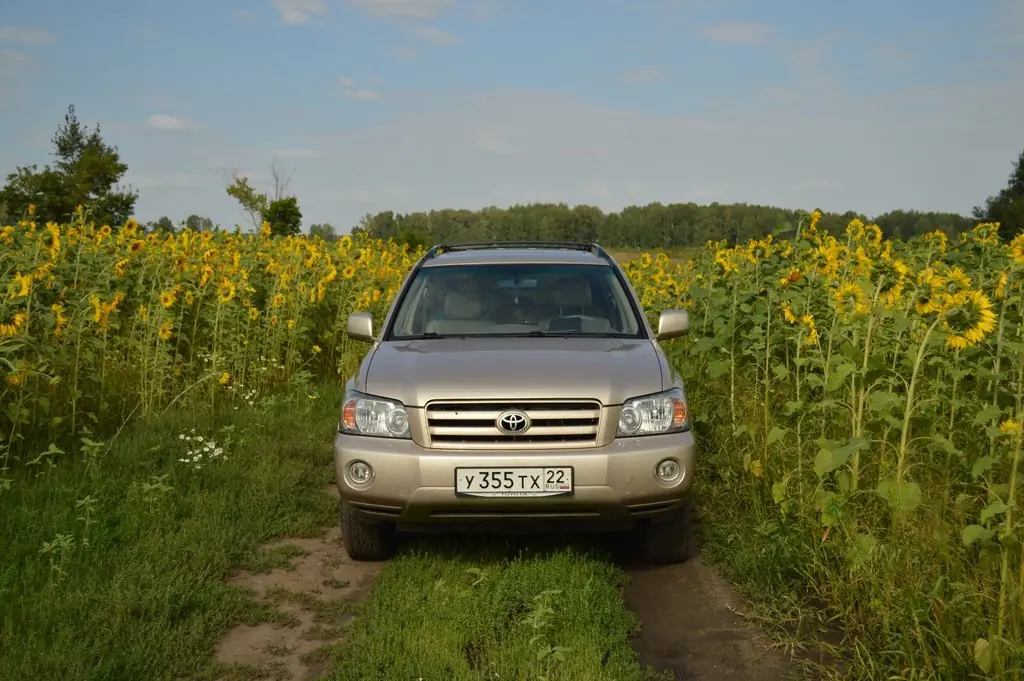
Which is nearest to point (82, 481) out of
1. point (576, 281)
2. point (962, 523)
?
point (576, 281)

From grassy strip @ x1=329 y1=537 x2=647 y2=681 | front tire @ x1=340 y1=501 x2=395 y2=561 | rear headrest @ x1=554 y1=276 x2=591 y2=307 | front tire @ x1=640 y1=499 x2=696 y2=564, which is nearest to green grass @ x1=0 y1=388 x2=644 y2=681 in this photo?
grassy strip @ x1=329 y1=537 x2=647 y2=681

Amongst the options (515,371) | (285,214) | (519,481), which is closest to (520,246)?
(515,371)

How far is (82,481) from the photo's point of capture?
5.93 meters

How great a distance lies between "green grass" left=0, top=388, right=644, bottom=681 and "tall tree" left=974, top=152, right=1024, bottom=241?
44.5 meters

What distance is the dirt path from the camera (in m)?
3.93

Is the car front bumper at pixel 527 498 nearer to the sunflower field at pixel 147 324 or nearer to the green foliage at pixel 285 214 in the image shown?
the sunflower field at pixel 147 324

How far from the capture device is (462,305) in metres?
5.92

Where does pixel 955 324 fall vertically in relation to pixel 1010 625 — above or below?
above

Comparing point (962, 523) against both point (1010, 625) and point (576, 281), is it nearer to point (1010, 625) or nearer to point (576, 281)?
point (1010, 625)

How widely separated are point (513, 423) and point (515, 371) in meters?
0.31

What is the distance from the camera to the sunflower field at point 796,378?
371 cm

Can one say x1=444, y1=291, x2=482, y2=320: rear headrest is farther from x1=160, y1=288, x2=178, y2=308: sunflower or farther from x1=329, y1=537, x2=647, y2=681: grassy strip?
x1=160, y1=288, x2=178, y2=308: sunflower

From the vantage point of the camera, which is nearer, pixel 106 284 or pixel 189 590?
pixel 189 590

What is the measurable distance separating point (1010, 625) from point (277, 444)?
5.67 meters
